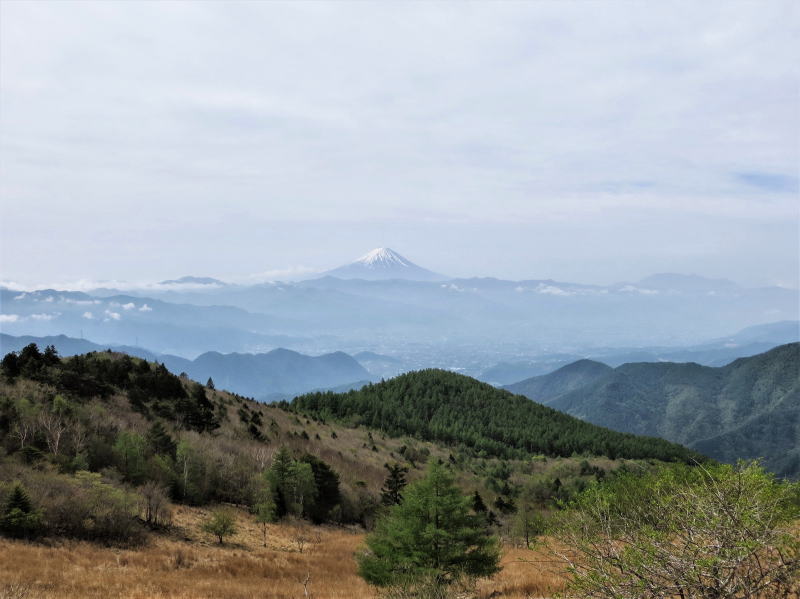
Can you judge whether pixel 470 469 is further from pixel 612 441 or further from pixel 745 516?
pixel 745 516

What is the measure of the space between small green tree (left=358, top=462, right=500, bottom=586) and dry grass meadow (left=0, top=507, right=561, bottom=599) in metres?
1.69

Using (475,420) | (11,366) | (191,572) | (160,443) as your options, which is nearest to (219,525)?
(191,572)

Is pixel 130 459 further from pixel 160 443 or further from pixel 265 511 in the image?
pixel 265 511

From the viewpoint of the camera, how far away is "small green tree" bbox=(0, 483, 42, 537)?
24172 millimetres

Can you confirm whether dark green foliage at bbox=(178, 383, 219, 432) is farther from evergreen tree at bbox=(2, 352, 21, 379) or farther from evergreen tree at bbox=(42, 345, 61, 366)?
evergreen tree at bbox=(2, 352, 21, 379)

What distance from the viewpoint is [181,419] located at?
62156 millimetres

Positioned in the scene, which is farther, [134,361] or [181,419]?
[134,361]

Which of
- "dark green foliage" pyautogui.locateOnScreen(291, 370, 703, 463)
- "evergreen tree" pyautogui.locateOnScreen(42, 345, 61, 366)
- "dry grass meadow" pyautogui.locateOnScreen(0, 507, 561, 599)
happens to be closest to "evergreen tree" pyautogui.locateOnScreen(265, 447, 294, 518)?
"dry grass meadow" pyautogui.locateOnScreen(0, 507, 561, 599)

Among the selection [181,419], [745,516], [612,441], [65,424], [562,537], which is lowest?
[612,441]

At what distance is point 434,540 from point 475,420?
156 m

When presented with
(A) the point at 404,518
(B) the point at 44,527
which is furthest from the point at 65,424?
(A) the point at 404,518

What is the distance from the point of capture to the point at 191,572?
24.3 m

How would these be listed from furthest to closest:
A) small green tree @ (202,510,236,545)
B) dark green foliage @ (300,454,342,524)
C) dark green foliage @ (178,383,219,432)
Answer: dark green foliage @ (178,383,219,432)
dark green foliage @ (300,454,342,524)
small green tree @ (202,510,236,545)

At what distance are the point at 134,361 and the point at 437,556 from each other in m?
72.9
